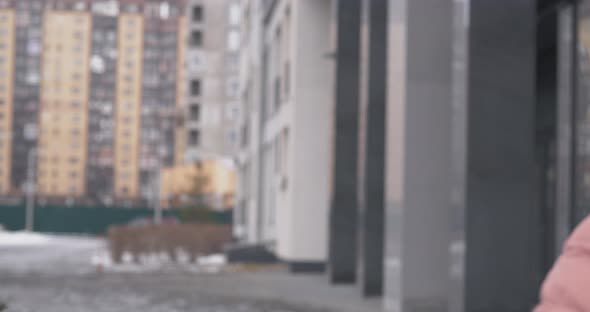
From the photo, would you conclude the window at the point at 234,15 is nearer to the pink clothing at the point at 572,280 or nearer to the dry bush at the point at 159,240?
the dry bush at the point at 159,240

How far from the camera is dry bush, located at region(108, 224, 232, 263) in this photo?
2455 cm

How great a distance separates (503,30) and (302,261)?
42.4 ft

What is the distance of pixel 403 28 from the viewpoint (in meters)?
10.2

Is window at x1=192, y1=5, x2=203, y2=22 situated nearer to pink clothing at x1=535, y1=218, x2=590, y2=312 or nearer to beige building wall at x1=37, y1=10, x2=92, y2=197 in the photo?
beige building wall at x1=37, y1=10, x2=92, y2=197

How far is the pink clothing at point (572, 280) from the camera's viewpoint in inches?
53.5

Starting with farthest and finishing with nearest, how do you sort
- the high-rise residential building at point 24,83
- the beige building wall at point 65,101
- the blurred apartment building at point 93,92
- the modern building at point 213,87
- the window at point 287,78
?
the beige building wall at point 65,101
the blurred apartment building at point 93,92
the high-rise residential building at point 24,83
the modern building at point 213,87
the window at point 287,78

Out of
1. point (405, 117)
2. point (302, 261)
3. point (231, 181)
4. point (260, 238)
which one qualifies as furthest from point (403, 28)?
point (231, 181)

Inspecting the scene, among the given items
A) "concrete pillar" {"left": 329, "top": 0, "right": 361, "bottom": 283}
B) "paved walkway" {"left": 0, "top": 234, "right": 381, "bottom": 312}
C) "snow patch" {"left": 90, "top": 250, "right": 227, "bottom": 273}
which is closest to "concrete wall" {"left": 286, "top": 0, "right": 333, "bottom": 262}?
"paved walkway" {"left": 0, "top": 234, "right": 381, "bottom": 312}

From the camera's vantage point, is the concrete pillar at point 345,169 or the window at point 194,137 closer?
the concrete pillar at point 345,169

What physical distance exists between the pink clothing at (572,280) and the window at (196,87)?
237 ft

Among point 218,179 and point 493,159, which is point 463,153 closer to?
point 493,159

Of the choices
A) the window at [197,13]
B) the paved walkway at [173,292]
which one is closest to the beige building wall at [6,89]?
the window at [197,13]

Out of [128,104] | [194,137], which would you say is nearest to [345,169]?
[194,137]

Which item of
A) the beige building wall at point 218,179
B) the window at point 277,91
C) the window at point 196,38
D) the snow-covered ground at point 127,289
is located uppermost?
the window at point 196,38
